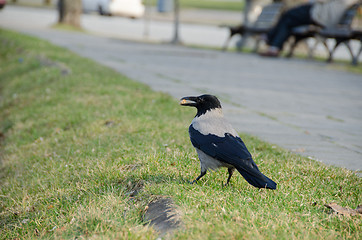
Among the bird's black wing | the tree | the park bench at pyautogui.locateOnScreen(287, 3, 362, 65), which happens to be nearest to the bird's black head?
the bird's black wing

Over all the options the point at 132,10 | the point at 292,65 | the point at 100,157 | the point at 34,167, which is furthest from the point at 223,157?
the point at 132,10

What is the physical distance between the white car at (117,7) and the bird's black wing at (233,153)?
28734mm

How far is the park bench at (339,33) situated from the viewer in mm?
11219

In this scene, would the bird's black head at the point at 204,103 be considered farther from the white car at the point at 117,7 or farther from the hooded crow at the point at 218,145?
the white car at the point at 117,7

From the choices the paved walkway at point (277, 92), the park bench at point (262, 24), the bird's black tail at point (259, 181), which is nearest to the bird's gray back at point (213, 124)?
the bird's black tail at point (259, 181)

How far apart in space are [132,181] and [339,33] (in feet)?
31.0

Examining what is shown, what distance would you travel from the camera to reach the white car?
3062 cm

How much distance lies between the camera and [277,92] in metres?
7.39

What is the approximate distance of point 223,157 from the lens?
280cm

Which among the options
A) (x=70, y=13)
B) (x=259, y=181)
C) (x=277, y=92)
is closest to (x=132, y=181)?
(x=259, y=181)

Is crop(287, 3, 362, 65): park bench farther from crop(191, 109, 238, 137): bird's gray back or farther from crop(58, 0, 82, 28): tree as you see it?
crop(58, 0, 82, 28): tree

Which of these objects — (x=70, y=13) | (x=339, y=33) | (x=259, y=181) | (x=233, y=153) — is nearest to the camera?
(x=259, y=181)

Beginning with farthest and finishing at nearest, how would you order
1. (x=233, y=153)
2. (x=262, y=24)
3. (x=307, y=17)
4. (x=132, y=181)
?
(x=262, y=24) < (x=307, y=17) < (x=132, y=181) < (x=233, y=153)

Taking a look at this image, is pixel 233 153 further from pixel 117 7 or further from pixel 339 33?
pixel 117 7
